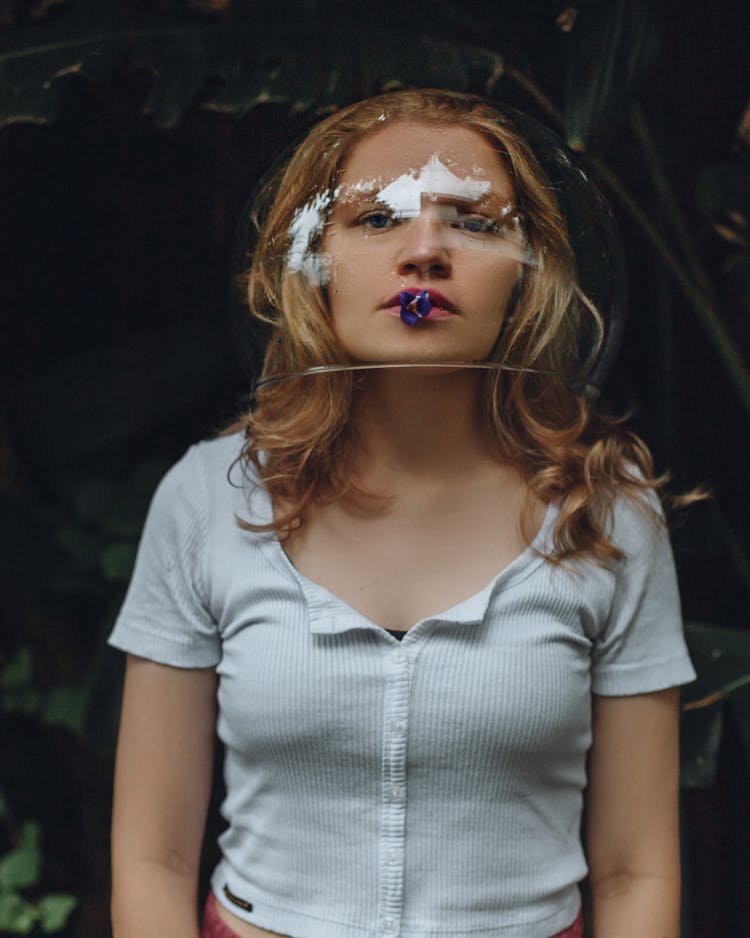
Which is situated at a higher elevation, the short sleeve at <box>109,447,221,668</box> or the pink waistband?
the short sleeve at <box>109,447,221,668</box>

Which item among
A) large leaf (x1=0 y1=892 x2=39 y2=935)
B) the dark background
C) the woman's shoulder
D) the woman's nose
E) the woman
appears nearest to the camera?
the woman's nose

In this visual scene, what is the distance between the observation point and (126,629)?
1016 mm

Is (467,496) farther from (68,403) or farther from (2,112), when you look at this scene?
(68,403)

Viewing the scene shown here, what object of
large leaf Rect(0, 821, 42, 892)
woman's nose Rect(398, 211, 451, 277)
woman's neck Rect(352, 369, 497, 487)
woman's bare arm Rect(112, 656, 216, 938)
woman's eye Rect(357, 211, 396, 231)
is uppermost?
woman's eye Rect(357, 211, 396, 231)

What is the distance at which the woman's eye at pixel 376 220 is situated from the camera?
0.78 meters

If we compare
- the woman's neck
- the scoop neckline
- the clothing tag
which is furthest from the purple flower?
the clothing tag

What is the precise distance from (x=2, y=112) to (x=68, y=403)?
598 mm

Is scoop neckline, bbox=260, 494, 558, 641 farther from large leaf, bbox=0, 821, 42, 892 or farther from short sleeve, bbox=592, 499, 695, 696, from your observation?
large leaf, bbox=0, 821, 42, 892

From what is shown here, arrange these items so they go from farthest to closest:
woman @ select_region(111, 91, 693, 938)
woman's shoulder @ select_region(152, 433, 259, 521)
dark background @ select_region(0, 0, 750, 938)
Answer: dark background @ select_region(0, 0, 750, 938), woman's shoulder @ select_region(152, 433, 259, 521), woman @ select_region(111, 91, 693, 938)

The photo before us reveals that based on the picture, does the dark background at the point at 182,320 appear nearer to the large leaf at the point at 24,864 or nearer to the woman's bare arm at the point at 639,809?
the large leaf at the point at 24,864

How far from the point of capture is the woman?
911mm

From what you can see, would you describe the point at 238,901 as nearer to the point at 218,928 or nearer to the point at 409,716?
the point at 218,928

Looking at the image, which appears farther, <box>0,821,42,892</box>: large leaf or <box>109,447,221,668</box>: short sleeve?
<box>0,821,42,892</box>: large leaf

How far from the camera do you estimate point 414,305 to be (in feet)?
2.53
